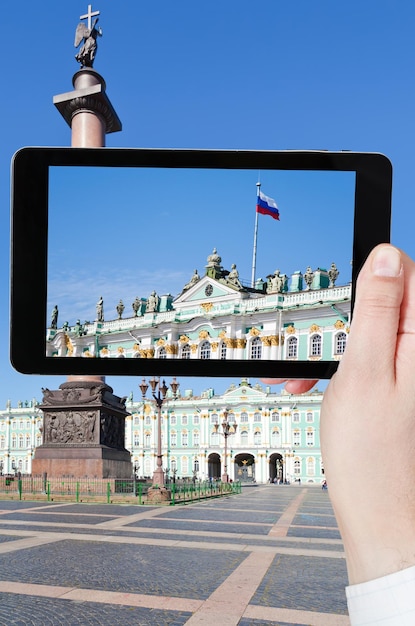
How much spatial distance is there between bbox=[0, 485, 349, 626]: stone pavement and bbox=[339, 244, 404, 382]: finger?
664 cm

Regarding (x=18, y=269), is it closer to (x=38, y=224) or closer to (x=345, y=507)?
(x=38, y=224)

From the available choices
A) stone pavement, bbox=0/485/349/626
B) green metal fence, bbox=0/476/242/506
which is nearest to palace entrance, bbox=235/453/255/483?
green metal fence, bbox=0/476/242/506

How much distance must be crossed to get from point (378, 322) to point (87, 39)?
31.2 meters

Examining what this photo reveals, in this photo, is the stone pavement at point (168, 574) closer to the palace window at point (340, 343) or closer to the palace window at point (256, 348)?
the palace window at point (256, 348)

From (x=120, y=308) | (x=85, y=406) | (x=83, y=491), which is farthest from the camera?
(x=85, y=406)

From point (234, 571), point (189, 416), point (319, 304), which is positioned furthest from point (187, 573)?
point (189, 416)

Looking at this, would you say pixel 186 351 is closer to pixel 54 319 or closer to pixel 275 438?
pixel 54 319

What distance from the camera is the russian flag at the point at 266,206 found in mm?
2150

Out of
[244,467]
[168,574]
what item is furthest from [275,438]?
[168,574]

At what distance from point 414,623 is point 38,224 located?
1604 mm

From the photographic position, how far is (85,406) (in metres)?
30.7

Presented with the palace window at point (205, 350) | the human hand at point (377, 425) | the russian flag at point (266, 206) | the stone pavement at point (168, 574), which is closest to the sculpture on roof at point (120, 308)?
the palace window at point (205, 350)

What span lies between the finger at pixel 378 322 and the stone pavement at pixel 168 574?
664 centimetres

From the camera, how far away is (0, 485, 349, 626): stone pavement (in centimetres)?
762
